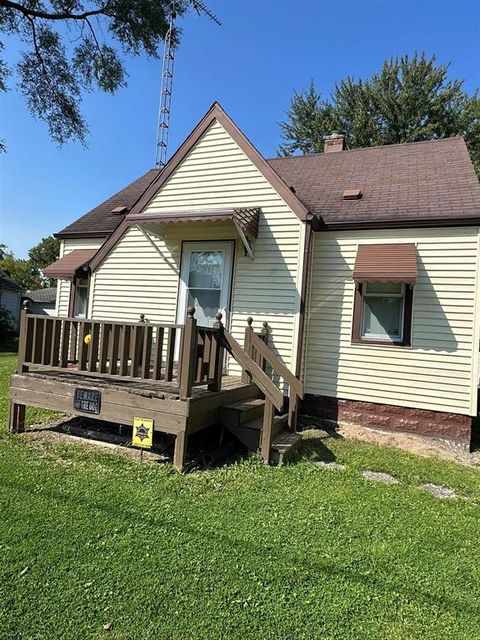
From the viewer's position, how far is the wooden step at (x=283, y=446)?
4.64 m

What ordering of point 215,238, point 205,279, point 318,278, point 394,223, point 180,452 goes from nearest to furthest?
1. point 180,452
2. point 394,223
3. point 318,278
4. point 215,238
5. point 205,279

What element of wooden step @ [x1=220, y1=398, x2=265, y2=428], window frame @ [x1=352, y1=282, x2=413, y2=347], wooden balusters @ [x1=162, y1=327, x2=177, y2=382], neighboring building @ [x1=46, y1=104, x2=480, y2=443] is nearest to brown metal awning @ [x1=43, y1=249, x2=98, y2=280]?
neighboring building @ [x1=46, y1=104, x2=480, y2=443]

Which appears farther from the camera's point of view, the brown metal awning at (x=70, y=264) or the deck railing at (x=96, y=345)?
the brown metal awning at (x=70, y=264)

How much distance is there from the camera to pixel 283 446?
4785 mm

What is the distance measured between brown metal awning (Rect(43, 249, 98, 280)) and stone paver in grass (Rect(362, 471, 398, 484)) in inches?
277

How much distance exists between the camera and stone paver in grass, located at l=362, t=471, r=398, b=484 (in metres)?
4.49

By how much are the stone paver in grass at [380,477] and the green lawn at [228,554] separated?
130mm

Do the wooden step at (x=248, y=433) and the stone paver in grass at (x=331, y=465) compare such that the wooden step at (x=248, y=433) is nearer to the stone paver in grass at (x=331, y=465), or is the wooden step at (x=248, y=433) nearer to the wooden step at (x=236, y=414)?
the wooden step at (x=236, y=414)

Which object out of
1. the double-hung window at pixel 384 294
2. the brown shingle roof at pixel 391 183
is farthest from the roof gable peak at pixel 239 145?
the double-hung window at pixel 384 294

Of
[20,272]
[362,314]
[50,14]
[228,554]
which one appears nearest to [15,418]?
[228,554]

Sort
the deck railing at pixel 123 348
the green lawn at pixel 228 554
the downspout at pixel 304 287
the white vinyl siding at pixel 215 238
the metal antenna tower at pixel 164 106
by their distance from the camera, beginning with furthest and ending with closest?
the metal antenna tower at pixel 164 106 < the white vinyl siding at pixel 215 238 < the downspout at pixel 304 287 < the deck railing at pixel 123 348 < the green lawn at pixel 228 554

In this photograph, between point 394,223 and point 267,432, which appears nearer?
point 267,432

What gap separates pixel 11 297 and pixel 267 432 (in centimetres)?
2681

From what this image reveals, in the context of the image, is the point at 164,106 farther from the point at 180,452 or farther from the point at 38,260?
the point at 38,260
